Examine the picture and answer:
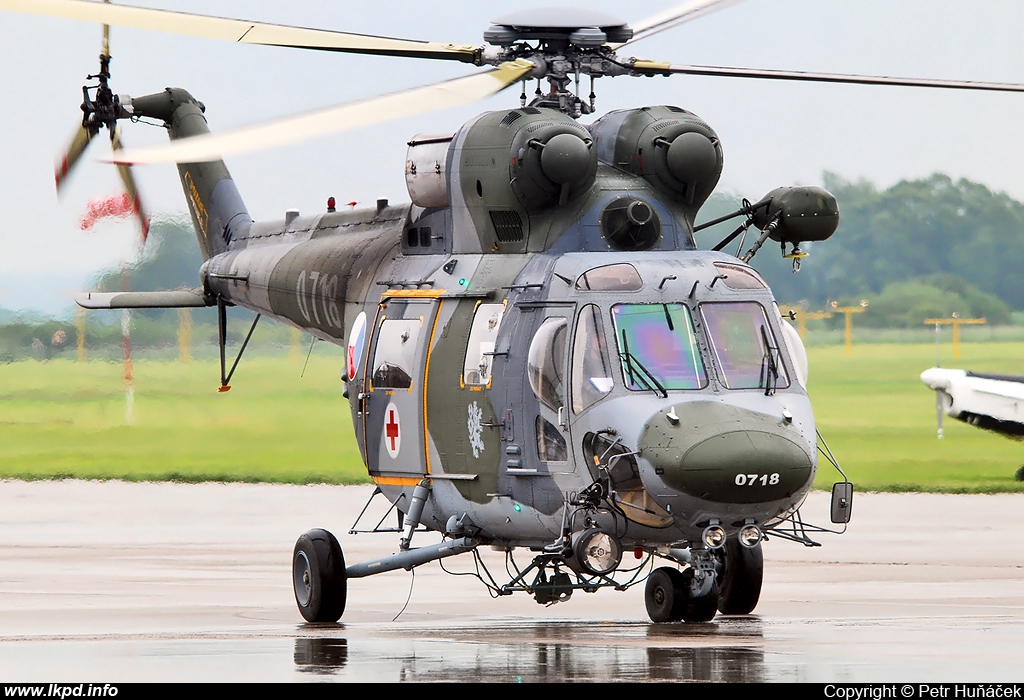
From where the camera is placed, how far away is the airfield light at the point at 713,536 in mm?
10867

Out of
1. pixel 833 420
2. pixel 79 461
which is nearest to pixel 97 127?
pixel 79 461

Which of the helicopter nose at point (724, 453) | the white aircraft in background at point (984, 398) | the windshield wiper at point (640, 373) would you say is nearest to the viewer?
the helicopter nose at point (724, 453)

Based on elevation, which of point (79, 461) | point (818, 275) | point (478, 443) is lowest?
point (478, 443)

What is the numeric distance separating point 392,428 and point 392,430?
16 mm

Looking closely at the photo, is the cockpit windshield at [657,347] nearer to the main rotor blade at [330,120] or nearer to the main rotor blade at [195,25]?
the main rotor blade at [330,120]

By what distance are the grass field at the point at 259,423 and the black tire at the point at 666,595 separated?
12.2 m

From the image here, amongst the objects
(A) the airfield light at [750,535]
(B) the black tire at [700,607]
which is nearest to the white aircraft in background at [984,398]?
(B) the black tire at [700,607]

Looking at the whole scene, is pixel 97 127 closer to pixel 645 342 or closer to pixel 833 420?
pixel 645 342

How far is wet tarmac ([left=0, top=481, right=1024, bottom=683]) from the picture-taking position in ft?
33.7

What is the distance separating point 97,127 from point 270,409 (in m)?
10.7

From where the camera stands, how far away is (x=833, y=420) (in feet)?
86.3

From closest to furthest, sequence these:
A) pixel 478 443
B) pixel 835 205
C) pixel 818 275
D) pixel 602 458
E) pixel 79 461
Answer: pixel 602 458 → pixel 478 443 → pixel 835 205 → pixel 79 461 → pixel 818 275

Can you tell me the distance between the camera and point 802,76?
1234cm

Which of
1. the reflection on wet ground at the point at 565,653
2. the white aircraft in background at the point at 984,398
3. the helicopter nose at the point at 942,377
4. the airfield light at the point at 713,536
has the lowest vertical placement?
the reflection on wet ground at the point at 565,653
